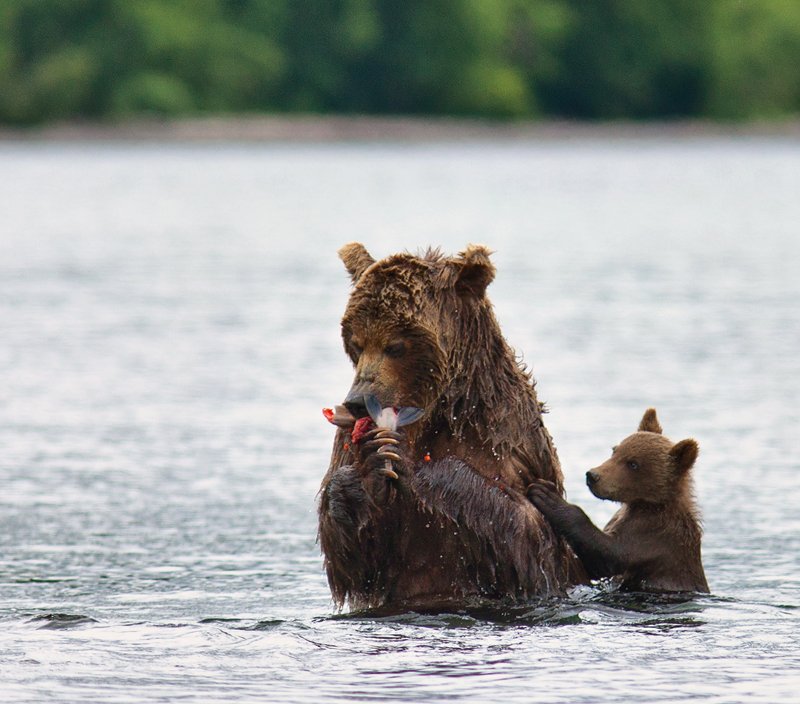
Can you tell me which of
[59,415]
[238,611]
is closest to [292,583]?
[238,611]

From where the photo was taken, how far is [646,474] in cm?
754

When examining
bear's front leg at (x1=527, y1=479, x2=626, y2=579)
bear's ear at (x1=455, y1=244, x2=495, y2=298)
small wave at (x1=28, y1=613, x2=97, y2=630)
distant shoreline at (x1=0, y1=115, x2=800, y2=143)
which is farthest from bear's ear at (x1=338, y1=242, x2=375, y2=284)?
distant shoreline at (x1=0, y1=115, x2=800, y2=143)

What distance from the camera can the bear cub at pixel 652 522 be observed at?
7465 mm

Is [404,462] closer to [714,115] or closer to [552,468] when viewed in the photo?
[552,468]

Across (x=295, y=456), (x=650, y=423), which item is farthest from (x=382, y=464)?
(x=295, y=456)

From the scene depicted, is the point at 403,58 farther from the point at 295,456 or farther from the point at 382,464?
the point at 382,464

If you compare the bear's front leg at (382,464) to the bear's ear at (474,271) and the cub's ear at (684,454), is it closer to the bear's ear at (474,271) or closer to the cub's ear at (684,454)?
the bear's ear at (474,271)

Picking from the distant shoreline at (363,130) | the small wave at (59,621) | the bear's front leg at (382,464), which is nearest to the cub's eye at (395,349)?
the bear's front leg at (382,464)

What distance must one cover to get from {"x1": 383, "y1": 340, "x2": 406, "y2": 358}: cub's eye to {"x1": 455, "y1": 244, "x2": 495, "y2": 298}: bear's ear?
346 mm

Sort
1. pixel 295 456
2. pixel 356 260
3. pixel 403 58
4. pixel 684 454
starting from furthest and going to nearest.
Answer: pixel 403 58 < pixel 295 456 < pixel 684 454 < pixel 356 260

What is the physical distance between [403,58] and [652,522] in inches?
3255

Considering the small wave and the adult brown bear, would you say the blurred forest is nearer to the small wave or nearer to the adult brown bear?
the small wave

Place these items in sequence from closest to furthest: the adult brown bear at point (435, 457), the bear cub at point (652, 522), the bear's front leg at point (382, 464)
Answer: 1. the bear's front leg at point (382, 464)
2. the adult brown bear at point (435, 457)
3. the bear cub at point (652, 522)

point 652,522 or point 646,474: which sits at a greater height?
point 646,474
